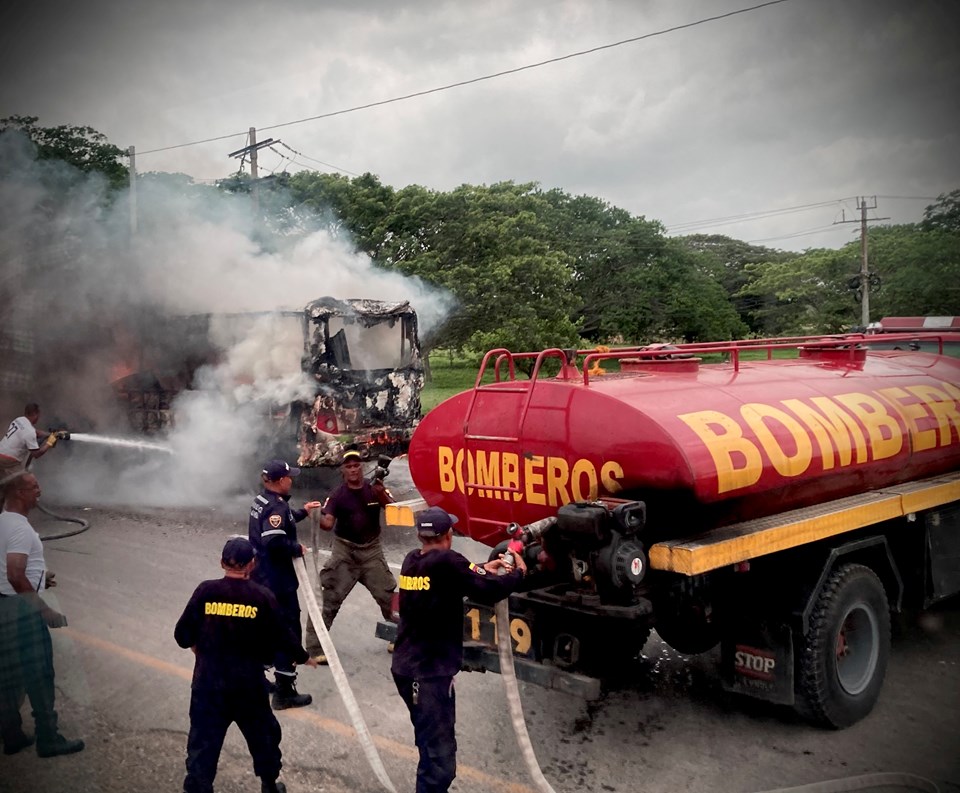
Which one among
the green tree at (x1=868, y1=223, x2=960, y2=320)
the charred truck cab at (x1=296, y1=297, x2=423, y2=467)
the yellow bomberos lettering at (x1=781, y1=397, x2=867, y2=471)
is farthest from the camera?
the green tree at (x1=868, y1=223, x2=960, y2=320)

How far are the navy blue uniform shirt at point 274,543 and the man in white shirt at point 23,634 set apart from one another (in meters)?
1.21

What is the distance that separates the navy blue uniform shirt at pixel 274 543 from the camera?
5270 mm

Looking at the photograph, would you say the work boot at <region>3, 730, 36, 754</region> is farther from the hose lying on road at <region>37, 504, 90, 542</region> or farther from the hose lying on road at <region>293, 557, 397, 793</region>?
the hose lying on road at <region>37, 504, 90, 542</region>

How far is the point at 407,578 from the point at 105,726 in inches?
102

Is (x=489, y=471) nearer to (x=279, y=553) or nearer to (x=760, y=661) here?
(x=279, y=553)

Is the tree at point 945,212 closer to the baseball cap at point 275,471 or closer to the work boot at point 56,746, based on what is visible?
the baseball cap at point 275,471

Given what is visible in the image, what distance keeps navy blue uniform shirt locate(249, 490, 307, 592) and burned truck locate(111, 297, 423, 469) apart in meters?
6.71

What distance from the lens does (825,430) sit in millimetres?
5113

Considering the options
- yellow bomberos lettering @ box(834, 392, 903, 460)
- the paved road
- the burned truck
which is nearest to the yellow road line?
the paved road

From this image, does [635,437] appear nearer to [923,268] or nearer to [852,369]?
[852,369]

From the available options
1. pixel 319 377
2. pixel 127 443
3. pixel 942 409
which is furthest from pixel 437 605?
pixel 127 443

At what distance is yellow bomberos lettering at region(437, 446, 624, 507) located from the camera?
459 cm

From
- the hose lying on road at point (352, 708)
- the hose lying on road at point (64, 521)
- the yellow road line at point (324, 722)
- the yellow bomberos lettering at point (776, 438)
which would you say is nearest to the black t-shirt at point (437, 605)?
the hose lying on road at point (352, 708)

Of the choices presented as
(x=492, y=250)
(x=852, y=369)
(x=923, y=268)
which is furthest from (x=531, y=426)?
(x=923, y=268)
